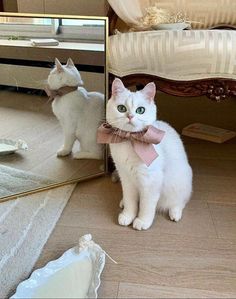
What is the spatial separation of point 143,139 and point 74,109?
360 millimetres

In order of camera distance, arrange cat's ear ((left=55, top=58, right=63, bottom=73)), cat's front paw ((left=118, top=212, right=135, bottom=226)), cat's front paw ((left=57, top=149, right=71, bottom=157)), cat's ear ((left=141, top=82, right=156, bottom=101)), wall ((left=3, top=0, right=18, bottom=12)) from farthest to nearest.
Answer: wall ((left=3, top=0, right=18, bottom=12)) → cat's front paw ((left=57, top=149, right=71, bottom=157)) → cat's ear ((left=55, top=58, right=63, bottom=73)) → cat's front paw ((left=118, top=212, right=135, bottom=226)) → cat's ear ((left=141, top=82, right=156, bottom=101))

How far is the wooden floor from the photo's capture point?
750mm

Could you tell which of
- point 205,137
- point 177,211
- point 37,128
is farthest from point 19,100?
point 205,137

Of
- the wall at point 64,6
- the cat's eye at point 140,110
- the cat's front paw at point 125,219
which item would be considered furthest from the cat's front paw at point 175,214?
the wall at point 64,6

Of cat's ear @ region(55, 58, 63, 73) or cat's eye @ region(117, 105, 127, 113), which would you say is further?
cat's ear @ region(55, 58, 63, 73)

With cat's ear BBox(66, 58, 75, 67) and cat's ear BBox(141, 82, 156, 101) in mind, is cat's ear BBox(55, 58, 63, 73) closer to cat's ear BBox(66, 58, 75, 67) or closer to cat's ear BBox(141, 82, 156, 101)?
cat's ear BBox(66, 58, 75, 67)

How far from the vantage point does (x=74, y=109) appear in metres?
1.14

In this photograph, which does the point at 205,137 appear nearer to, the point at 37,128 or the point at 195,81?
the point at 195,81

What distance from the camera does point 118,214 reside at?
101cm

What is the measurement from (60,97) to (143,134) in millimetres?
368

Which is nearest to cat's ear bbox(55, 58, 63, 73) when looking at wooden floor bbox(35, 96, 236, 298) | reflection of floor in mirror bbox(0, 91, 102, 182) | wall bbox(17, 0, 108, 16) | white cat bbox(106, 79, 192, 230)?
reflection of floor in mirror bbox(0, 91, 102, 182)

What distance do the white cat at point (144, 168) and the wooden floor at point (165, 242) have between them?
43mm

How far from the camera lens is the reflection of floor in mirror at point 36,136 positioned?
109cm

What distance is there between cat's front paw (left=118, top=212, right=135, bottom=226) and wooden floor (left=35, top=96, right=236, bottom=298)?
0.01 metres
